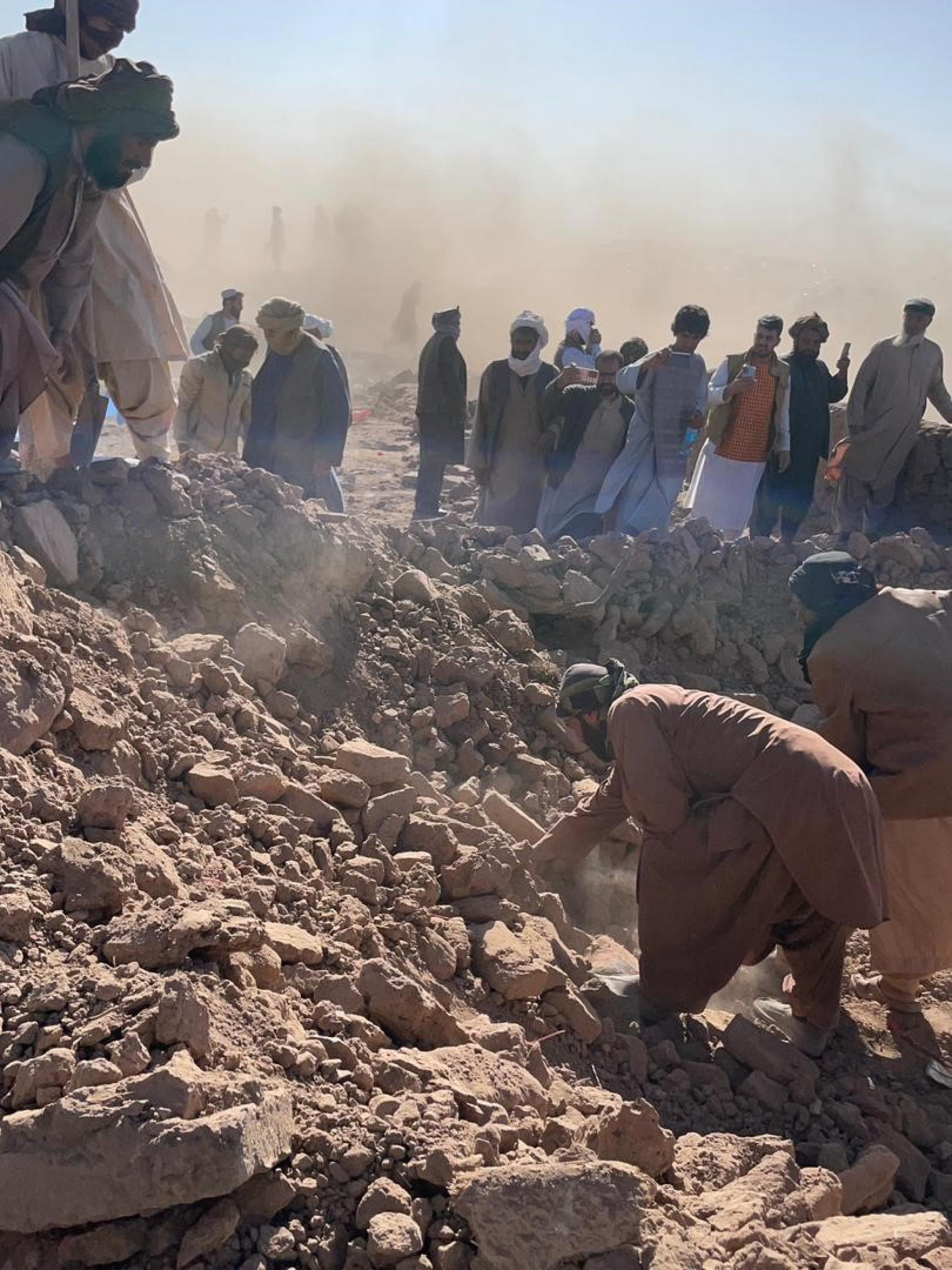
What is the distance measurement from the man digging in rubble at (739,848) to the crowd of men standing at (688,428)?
393 cm

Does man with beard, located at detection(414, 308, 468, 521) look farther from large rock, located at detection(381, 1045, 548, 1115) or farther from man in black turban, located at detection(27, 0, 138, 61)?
large rock, located at detection(381, 1045, 548, 1115)

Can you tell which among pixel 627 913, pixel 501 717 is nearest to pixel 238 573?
pixel 501 717

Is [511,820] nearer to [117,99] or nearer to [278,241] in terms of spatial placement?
[117,99]

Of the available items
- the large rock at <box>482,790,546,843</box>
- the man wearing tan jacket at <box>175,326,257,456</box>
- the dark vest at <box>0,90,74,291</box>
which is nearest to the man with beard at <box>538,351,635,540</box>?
the man wearing tan jacket at <box>175,326,257,456</box>

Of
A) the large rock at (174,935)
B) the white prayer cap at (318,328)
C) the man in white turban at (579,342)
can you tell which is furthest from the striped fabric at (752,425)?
the large rock at (174,935)

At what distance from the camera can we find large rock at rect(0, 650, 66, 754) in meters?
3.22

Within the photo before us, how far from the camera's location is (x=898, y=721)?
416 centimetres

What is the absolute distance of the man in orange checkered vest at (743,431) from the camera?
786 centimetres

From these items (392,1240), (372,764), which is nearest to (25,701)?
(372,764)

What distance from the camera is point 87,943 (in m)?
2.66

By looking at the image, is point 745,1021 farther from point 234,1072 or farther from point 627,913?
point 234,1072

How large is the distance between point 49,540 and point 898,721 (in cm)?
290

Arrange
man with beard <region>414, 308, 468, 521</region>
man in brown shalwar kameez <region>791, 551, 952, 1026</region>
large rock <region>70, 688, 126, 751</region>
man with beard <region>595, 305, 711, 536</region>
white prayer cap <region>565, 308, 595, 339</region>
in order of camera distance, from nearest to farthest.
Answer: large rock <region>70, 688, 126, 751</region> → man in brown shalwar kameez <region>791, 551, 952, 1026</region> → man with beard <region>595, 305, 711, 536</region> → man with beard <region>414, 308, 468, 521</region> → white prayer cap <region>565, 308, 595, 339</region>

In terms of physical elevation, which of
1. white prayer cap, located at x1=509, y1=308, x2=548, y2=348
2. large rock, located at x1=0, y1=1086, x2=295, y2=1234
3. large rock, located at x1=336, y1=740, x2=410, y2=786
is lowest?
large rock, located at x1=0, y1=1086, x2=295, y2=1234
